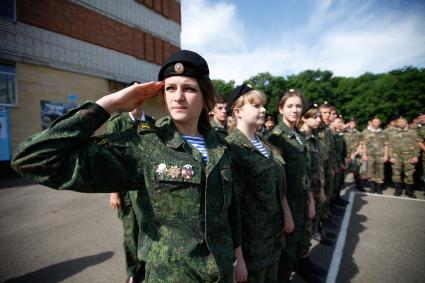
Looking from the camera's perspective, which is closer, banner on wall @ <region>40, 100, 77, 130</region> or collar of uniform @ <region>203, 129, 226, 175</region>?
collar of uniform @ <region>203, 129, 226, 175</region>

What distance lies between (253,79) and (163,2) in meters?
31.8

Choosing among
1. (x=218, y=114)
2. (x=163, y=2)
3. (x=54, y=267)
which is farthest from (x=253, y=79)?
(x=54, y=267)

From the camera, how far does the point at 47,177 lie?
1.06 m

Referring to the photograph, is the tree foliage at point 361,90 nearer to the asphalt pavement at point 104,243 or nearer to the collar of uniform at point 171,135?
the asphalt pavement at point 104,243

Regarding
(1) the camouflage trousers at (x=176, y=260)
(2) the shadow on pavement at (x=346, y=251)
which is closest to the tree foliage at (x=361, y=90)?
(2) the shadow on pavement at (x=346, y=251)

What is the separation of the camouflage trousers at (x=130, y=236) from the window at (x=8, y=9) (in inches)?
448

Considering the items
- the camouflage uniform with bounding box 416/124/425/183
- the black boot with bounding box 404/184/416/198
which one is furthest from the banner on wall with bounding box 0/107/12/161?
the camouflage uniform with bounding box 416/124/425/183

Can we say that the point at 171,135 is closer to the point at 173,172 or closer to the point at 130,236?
the point at 173,172

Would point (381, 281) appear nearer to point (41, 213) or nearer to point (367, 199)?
point (367, 199)

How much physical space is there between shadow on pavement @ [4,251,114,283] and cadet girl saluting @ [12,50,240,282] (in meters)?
2.61

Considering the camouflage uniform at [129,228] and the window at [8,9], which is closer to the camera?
the camouflage uniform at [129,228]

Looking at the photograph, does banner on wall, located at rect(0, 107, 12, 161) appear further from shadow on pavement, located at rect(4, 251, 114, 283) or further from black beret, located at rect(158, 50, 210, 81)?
black beret, located at rect(158, 50, 210, 81)

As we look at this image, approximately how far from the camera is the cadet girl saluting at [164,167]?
42.8 inches

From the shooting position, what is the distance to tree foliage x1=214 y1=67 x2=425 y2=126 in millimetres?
29438
